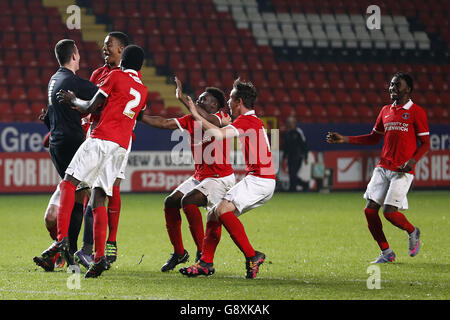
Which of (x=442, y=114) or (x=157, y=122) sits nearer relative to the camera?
(x=157, y=122)

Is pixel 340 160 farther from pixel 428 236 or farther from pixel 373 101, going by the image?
pixel 428 236

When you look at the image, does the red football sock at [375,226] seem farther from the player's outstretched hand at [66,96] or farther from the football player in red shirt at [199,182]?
the player's outstretched hand at [66,96]

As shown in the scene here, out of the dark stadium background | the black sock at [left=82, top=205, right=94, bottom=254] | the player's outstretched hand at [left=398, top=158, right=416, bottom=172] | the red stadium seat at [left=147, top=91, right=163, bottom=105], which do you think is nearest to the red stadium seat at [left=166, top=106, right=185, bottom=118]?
the dark stadium background

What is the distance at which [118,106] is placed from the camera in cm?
666

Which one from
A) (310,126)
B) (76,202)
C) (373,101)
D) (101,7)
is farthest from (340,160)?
(76,202)

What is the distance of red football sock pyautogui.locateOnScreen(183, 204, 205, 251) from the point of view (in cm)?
723

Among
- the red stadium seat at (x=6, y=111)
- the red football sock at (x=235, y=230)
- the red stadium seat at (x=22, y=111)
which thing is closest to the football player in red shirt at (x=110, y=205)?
the red football sock at (x=235, y=230)

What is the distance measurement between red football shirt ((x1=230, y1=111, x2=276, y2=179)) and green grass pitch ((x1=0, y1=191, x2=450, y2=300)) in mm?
956

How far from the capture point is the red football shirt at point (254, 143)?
669cm

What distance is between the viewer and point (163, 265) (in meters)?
7.41

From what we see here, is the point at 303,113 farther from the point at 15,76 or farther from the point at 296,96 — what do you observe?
the point at 15,76

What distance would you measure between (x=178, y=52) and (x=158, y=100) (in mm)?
1944

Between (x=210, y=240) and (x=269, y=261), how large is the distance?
1.20m

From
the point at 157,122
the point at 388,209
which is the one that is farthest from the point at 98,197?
the point at 388,209
